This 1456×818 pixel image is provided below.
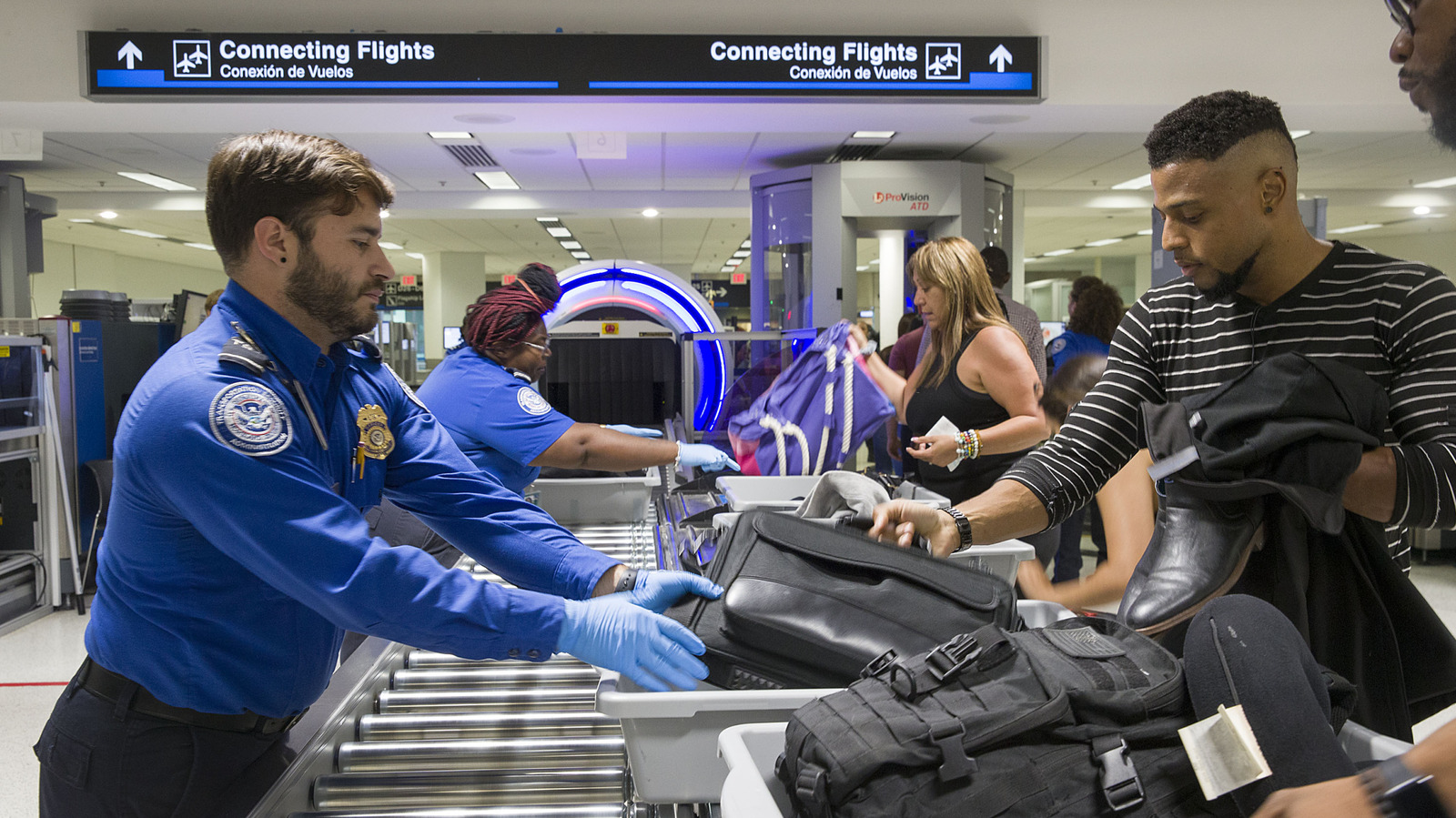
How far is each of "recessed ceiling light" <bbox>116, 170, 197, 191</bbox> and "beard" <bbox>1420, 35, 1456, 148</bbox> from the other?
10.9 meters

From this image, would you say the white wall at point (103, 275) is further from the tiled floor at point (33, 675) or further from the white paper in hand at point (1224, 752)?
the white paper in hand at point (1224, 752)

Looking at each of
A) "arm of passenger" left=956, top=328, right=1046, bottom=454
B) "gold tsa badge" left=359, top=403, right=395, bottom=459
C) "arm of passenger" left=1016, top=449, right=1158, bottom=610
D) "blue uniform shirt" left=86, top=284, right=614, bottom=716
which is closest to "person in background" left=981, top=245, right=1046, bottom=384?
"arm of passenger" left=956, top=328, right=1046, bottom=454

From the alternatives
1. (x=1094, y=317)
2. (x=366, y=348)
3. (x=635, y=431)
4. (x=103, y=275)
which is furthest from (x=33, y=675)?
(x=103, y=275)

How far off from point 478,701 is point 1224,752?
45.8 inches

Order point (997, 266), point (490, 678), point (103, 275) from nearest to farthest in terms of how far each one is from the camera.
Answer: point (490, 678) < point (997, 266) < point (103, 275)

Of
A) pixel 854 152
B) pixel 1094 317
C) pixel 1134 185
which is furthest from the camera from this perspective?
pixel 1134 185

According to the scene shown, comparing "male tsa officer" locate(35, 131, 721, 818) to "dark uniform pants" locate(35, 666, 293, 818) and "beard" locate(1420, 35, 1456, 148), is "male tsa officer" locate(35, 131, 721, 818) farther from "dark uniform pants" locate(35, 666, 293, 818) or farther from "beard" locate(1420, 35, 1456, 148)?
"beard" locate(1420, 35, 1456, 148)

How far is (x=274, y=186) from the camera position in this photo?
1.24m

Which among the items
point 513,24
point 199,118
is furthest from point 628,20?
point 199,118

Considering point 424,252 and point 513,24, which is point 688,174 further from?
point 424,252

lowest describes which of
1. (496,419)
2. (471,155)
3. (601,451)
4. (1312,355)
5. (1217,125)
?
(601,451)

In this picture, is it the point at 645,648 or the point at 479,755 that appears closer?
the point at 645,648

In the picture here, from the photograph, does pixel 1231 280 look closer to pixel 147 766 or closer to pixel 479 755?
pixel 479 755

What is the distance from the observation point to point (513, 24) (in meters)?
4.86
